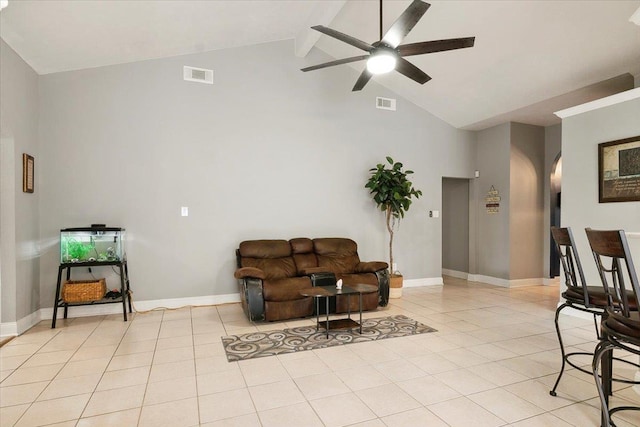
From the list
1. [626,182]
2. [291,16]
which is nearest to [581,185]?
[626,182]

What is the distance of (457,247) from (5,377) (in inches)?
284

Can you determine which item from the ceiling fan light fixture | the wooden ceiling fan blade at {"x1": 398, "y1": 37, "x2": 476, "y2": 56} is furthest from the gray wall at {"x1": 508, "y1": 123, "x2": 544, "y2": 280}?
the ceiling fan light fixture

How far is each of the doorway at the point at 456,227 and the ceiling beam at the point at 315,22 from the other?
4.04 metres

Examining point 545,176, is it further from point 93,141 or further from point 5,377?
point 5,377

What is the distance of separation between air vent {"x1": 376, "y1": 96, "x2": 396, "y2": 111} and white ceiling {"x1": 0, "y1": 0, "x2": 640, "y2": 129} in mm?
812

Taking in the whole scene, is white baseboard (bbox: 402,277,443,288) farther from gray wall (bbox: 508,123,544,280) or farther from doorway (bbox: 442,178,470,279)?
gray wall (bbox: 508,123,544,280)

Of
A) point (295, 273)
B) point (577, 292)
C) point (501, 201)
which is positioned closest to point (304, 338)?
point (295, 273)

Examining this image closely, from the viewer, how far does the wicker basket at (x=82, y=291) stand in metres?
4.04

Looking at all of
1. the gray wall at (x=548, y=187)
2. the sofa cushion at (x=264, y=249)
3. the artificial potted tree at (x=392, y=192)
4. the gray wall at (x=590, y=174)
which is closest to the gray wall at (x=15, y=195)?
the sofa cushion at (x=264, y=249)

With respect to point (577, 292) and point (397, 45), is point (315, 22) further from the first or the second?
point (577, 292)

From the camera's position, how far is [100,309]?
4.49m

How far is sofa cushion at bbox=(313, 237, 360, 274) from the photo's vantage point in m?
5.14

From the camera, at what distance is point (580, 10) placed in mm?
3715

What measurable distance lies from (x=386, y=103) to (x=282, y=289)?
3888mm
